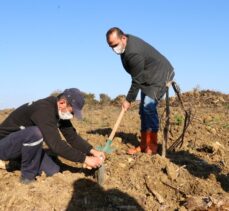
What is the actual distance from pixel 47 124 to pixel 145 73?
2042mm

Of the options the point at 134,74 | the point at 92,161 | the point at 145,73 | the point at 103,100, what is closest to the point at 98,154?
the point at 92,161

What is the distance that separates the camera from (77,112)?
16.2 ft

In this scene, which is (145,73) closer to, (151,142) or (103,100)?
(151,142)

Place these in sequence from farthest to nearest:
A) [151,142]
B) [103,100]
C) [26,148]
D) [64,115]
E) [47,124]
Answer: [103,100] → [151,142] → [64,115] → [26,148] → [47,124]

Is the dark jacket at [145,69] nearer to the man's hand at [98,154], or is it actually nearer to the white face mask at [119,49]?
the white face mask at [119,49]

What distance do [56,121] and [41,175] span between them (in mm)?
724

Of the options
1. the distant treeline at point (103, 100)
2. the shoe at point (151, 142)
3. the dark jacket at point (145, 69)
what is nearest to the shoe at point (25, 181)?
the dark jacket at point (145, 69)

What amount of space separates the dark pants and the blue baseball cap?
44 cm

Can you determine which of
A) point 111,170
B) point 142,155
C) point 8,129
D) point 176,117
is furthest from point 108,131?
point 8,129

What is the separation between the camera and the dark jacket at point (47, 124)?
480 cm

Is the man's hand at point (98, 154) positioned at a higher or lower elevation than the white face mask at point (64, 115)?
lower

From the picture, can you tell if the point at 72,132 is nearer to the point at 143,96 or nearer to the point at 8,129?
the point at 8,129

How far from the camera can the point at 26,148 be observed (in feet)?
16.2

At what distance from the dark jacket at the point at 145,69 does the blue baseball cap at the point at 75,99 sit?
148 centimetres
